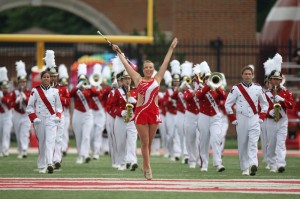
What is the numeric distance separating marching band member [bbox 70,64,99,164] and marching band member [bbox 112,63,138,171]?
9.02ft

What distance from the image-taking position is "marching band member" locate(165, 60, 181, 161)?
28.2 meters

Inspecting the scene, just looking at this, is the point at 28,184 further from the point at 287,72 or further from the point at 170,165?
the point at 287,72

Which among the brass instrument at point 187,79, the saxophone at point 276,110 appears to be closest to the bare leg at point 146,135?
the saxophone at point 276,110

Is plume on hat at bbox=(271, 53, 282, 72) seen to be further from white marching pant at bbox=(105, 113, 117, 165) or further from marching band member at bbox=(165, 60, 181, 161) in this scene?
marching band member at bbox=(165, 60, 181, 161)

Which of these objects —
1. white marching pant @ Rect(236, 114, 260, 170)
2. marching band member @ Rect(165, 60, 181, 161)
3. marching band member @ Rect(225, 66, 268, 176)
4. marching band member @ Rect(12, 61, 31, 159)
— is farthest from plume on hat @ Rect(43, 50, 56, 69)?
marching band member @ Rect(12, 61, 31, 159)

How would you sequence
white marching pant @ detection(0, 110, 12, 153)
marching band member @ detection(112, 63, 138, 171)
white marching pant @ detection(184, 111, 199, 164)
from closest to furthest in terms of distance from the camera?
1. marching band member @ detection(112, 63, 138, 171)
2. white marching pant @ detection(184, 111, 199, 164)
3. white marching pant @ detection(0, 110, 12, 153)

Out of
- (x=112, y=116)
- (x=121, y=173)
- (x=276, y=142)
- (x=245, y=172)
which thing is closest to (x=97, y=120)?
(x=112, y=116)

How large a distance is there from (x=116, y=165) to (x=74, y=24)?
116 feet

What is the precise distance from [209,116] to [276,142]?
1410 mm

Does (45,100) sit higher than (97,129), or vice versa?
(45,100)

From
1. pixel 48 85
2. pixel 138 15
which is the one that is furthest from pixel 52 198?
pixel 138 15

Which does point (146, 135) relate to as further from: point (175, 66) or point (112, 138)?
point (175, 66)

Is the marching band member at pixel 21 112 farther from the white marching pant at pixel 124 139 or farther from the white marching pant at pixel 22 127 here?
the white marching pant at pixel 124 139

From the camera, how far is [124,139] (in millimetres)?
23406
